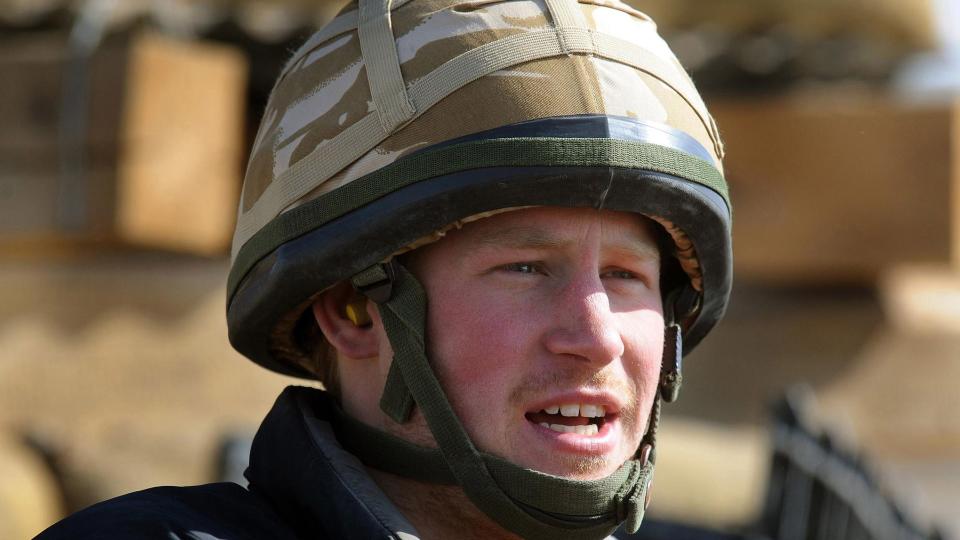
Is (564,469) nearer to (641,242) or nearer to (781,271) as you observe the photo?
(641,242)

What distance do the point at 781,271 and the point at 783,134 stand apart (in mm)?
627

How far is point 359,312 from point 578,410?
0.43 meters

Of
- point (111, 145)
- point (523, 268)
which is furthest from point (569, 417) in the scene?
point (111, 145)

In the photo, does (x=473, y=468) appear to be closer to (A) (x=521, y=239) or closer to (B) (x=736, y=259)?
(A) (x=521, y=239)

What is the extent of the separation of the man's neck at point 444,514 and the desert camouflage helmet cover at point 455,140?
1.22 feet

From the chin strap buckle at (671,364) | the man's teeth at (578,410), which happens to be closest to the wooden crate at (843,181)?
the chin strap buckle at (671,364)

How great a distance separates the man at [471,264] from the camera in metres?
2.62

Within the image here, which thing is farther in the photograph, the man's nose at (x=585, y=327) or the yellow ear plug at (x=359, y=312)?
the yellow ear plug at (x=359, y=312)

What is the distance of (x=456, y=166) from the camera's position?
2650 mm

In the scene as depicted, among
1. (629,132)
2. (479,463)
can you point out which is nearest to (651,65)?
(629,132)

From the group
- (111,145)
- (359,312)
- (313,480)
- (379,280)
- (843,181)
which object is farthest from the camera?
(843,181)

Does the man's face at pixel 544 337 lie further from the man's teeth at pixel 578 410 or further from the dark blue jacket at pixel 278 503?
the dark blue jacket at pixel 278 503

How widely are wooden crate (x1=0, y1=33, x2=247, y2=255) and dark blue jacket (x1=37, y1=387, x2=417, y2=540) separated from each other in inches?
141

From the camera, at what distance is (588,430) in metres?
2.66
